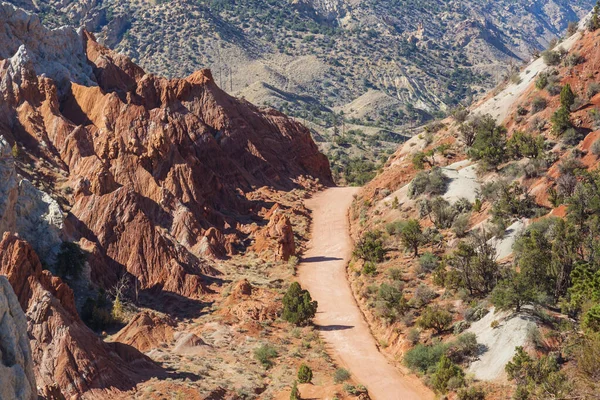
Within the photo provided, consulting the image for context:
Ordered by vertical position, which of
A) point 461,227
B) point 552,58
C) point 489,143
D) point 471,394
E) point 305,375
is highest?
point 552,58

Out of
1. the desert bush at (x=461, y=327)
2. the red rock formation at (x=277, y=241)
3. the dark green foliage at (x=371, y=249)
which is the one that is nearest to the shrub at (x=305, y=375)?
the desert bush at (x=461, y=327)

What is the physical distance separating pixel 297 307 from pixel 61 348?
1519cm

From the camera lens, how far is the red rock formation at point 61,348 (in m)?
27.4

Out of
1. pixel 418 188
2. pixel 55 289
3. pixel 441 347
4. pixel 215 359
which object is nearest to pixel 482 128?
pixel 418 188

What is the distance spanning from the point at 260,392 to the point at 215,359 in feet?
12.2

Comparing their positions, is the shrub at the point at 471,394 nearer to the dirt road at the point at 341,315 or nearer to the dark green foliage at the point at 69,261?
the dirt road at the point at 341,315

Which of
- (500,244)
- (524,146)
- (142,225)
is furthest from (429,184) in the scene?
(142,225)

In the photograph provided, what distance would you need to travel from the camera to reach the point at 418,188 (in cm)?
5384

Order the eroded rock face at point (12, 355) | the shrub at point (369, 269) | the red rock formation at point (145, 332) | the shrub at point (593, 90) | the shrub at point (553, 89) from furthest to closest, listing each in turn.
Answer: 1. the shrub at point (553, 89)
2. the shrub at point (593, 90)
3. the shrub at point (369, 269)
4. the red rock formation at point (145, 332)
5. the eroded rock face at point (12, 355)

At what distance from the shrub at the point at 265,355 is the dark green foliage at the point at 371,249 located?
1435cm

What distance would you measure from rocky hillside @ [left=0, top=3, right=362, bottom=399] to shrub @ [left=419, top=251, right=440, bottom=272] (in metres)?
8.62

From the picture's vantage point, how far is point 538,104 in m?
54.6

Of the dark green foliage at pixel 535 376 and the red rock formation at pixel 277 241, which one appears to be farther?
A: the red rock formation at pixel 277 241

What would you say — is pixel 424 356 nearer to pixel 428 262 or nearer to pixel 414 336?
pixel 414 336
